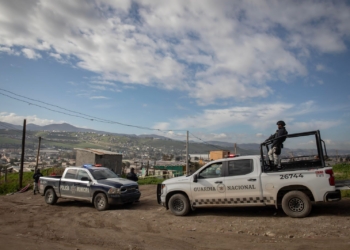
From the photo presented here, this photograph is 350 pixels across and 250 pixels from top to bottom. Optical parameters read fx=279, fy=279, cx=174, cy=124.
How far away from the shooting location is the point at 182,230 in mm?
7367

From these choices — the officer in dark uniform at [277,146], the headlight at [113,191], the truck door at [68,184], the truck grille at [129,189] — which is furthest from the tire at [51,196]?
the officer in dark uniform at [277,146]

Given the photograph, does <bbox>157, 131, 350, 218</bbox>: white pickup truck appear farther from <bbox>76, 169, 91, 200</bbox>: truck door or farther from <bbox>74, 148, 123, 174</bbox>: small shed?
<bbox>74, 148, 123, 174</bbox>: small shed

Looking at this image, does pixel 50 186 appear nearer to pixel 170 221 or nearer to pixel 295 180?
pixel 170 221

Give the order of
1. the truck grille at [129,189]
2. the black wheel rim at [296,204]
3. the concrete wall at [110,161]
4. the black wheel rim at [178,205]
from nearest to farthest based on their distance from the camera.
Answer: the black wheel rim at [296,204] < the black wheel rim at [178,205] < the truck grille at [129,189] < the concrete wall at [110,161]

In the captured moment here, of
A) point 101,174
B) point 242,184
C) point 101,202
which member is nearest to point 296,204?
point 242,184

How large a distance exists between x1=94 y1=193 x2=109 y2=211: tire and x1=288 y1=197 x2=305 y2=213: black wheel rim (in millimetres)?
6643

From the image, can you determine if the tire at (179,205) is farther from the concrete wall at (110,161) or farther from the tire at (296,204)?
the concrete wall at (110,161)

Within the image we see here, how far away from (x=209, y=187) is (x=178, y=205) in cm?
126

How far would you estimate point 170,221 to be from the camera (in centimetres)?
842

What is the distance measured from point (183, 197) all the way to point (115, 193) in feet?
10.1

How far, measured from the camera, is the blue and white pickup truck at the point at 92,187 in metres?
10.9

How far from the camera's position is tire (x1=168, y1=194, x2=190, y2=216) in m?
9.00

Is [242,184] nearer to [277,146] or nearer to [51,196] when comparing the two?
[277,146]

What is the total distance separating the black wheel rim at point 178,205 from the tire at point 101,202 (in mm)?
3051
